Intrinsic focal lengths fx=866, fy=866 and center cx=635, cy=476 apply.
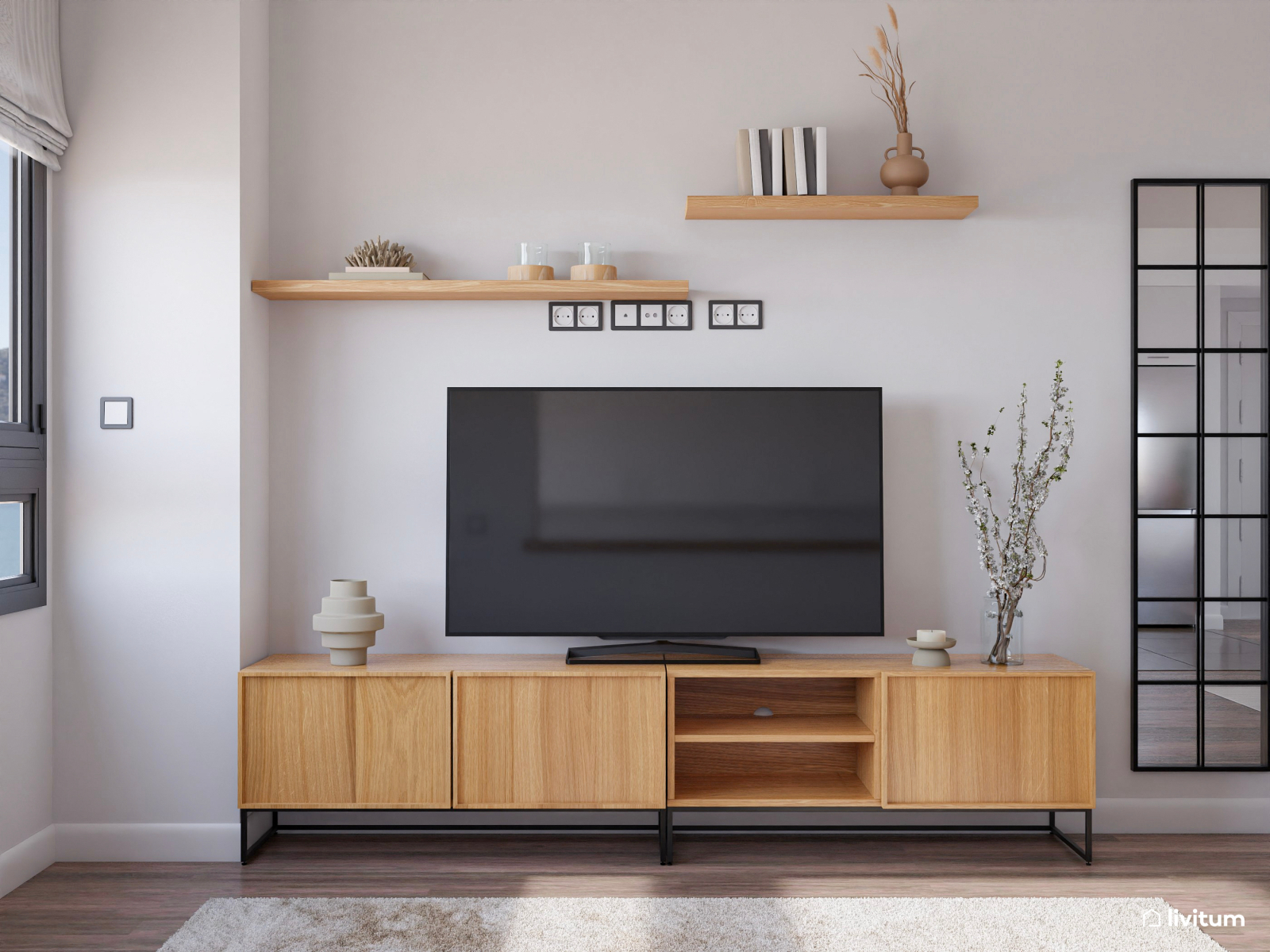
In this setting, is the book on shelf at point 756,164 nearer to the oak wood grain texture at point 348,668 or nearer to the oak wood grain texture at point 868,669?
the oak wood grain texture at point 868,669

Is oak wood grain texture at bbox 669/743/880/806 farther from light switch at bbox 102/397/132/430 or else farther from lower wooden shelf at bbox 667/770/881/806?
light switch at bbox 102/397/132/430

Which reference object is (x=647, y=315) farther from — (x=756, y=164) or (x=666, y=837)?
(x=666, y=837)

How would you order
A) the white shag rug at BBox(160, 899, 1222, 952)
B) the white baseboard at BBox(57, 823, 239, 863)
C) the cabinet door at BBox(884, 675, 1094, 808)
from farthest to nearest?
1. the white baseboard at BBox(57, 823, 239, 863)
2. the cabinet door at BBox(884, 675, 1094, 808)
3. the white shag rug at BBox(160, 899, 1222, 952)

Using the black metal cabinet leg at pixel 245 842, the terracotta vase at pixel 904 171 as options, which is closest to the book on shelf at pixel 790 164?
the terracotta vase at pixel 904 171

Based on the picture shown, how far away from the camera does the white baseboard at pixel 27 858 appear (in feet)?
8.32

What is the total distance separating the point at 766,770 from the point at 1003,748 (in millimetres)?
766

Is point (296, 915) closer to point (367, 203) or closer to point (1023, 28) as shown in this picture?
point (367, 203)

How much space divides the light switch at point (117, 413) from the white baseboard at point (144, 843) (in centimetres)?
128

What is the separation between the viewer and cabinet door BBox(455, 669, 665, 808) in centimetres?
269

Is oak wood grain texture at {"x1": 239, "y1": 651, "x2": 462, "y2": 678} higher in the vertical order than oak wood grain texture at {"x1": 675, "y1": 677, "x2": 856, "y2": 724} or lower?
higher

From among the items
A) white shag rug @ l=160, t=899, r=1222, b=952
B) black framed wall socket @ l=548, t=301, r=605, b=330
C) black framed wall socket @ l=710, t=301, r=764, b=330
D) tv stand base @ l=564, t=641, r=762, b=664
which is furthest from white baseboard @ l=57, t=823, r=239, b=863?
black framed wall socket @ l=710, t=301, r=764, b=330

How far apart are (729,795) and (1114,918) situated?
1.09 metres

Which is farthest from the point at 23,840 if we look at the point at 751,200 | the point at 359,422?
the point at 751,200

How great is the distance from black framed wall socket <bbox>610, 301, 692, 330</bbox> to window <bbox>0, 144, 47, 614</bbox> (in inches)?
73.0
